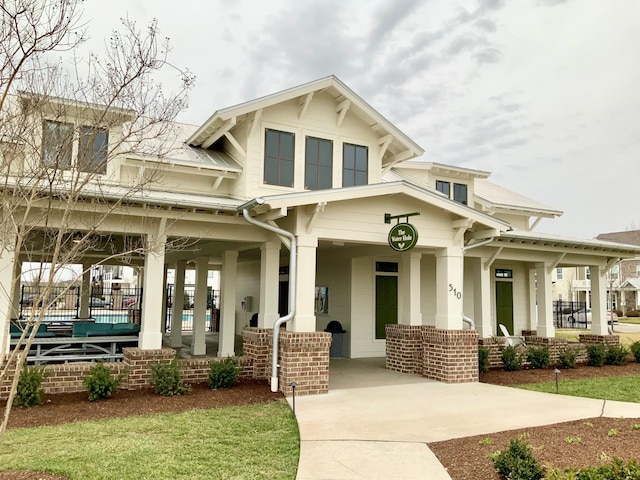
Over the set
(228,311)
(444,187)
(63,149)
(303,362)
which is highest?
(444,187)

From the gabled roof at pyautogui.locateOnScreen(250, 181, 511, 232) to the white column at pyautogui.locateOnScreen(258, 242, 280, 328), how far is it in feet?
6.63

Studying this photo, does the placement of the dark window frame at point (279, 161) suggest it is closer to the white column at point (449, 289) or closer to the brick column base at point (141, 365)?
the white column at point (449, 289)

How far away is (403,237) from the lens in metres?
9.80

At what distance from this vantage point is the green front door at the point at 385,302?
50.2 ft

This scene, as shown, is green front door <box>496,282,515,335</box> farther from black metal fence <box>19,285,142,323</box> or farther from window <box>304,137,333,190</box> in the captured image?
black metal fence <box>19,285,142,323</box>

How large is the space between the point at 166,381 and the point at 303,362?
2476mm

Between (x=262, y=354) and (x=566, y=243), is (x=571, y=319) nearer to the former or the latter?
(x=566, y=243)

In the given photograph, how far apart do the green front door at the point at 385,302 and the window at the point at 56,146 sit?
11.1 m

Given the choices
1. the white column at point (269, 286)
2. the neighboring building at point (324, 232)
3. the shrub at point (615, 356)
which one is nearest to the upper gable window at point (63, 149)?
the neighboring building at point (324, 232)

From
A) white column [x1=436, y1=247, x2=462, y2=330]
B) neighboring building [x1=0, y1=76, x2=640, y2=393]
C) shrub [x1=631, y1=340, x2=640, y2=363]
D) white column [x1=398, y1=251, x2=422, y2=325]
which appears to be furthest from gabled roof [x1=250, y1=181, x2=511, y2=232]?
shrub [x1=631, y1=340, x2=640, y2=363]

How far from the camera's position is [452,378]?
423 inches

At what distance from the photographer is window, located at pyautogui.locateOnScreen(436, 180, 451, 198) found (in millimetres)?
16348

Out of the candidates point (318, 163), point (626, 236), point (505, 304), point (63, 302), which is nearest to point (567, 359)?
point (505, 304)

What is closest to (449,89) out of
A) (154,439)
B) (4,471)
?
(154,439)
